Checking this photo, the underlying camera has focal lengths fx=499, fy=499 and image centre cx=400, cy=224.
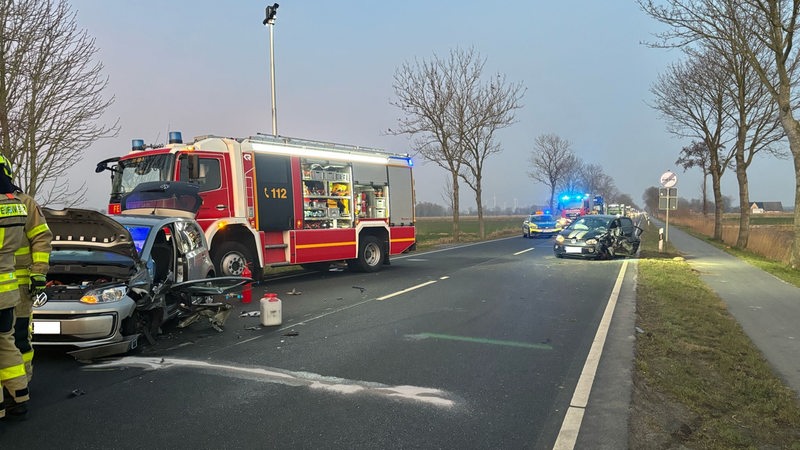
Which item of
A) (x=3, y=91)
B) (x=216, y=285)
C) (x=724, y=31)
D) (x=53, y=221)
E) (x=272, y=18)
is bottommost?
(x=216, y=285)

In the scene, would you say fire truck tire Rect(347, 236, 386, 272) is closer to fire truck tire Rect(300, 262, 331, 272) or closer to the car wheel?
fire truck tire Rect(300, 262, 331, 272)

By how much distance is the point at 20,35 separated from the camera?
9594 millimetres

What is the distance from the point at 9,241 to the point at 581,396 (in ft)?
15.9

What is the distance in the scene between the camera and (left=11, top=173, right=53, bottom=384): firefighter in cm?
407

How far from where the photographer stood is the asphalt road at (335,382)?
3547 mm

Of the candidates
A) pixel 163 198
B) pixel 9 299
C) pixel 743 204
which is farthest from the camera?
pixel 743 204

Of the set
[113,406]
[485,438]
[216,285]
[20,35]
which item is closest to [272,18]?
[20,35]

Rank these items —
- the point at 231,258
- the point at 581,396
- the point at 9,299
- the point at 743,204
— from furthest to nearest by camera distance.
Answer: the point at 743,204, the point at 231,258, the point at 581,396, the point at 9,299

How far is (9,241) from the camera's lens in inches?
152

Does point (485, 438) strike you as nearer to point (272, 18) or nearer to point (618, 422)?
point (618, 422)

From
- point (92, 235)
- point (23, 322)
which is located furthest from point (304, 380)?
point (92, 235)

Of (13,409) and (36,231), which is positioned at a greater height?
(36,231)

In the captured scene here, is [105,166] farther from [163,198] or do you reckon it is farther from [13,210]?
[13,210]

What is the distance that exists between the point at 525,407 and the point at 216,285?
4.57 meters
